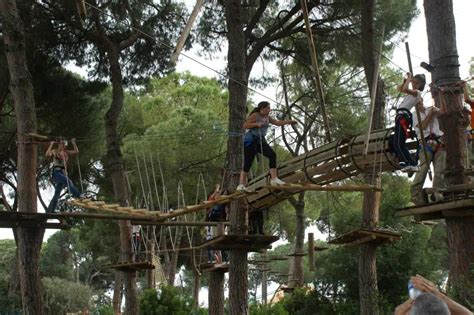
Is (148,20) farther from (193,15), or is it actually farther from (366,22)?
(193,15)

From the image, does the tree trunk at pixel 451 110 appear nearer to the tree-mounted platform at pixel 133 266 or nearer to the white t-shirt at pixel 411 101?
the white t-shirt at pixel 411 101

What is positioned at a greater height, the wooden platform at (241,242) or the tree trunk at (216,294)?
the wooden platform at (241,242)

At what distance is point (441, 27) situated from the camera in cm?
654

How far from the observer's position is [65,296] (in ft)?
94.0

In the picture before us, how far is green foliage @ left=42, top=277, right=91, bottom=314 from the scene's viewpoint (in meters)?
28.5

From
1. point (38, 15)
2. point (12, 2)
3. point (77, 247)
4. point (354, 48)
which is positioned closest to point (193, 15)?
point (12, 2)

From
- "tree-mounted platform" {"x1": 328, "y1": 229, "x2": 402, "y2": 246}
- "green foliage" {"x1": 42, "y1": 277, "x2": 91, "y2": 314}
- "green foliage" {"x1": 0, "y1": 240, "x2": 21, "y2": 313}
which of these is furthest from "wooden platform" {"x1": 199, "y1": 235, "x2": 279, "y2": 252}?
"green foliage" {"x1": 42, "y1": 277, "x2": 91, "y2": 314}

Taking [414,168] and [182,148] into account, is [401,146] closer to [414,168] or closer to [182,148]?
[414,168]

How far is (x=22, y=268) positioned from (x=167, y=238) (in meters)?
14.2

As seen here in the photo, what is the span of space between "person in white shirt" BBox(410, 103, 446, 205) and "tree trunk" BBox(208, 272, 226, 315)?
5.23 m

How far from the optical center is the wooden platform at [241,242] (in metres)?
7.71

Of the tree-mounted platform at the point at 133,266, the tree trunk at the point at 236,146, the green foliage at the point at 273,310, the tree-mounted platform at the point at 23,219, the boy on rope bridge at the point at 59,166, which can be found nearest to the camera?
the tree trunk at the point at 236,146

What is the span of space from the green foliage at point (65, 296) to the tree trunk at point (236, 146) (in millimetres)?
21621

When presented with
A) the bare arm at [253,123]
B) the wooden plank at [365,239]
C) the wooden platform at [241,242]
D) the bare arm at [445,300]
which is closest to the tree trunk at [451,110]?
the bare arm at [253,123]
